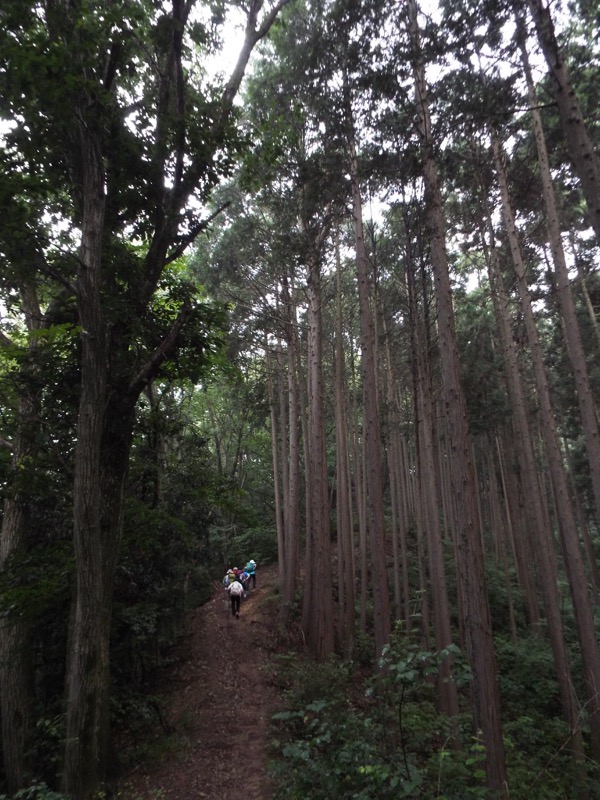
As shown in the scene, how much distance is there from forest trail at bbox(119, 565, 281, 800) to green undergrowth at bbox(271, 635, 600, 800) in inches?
17.6

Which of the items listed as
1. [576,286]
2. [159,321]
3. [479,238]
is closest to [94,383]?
[159,321]

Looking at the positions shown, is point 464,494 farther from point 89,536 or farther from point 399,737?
point 89,536

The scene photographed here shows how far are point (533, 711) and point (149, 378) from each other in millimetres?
12402

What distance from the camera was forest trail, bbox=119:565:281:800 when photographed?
6.82m

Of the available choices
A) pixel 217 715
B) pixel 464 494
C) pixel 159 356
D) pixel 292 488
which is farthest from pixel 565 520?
pixel 159 356

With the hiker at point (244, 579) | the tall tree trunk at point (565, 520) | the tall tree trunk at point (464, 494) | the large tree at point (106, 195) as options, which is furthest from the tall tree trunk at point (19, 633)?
the hiker at point (244, 579)

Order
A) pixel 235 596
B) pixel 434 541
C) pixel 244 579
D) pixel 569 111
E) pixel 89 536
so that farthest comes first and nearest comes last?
pixel 244 579 < pixel 235 596 < pixel 434 541 < pixel 569 111 < pixel 89 536

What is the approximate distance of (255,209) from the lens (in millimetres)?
14820

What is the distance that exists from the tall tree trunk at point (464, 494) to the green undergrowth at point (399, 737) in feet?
1.03

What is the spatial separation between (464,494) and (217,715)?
21.8 ft

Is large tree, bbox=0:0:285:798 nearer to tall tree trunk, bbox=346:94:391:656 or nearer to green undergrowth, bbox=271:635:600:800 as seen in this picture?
green undergrowth, bbox=271:635:600:800

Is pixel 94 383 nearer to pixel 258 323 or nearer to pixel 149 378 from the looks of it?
pixel 149 378

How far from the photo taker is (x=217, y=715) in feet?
29.7

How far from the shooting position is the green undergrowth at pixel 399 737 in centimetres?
403
